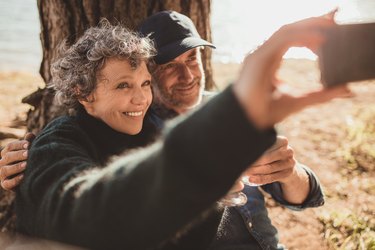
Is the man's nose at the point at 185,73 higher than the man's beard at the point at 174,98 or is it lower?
higher

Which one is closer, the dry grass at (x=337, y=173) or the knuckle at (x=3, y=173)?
the knuckle at (x=3, y=173)

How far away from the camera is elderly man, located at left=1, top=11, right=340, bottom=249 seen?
1.83 meters

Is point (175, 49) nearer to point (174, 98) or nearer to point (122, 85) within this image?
point (174, 98)

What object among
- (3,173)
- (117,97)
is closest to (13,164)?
(3,173)

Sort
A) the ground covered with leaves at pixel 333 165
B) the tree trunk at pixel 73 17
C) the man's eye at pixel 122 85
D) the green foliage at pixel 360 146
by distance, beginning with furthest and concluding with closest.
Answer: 1. the green foliage at pixel 360 146
2. the ground covered with leaves at pixel 333 165
3. the tree trunk at pixel 73 17
4. the man's eye at pixel 122 85

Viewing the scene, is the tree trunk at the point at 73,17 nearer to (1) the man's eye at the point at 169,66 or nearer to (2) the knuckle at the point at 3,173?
(1) the man's eye at the point at 169,66

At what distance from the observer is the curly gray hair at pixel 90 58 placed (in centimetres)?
190

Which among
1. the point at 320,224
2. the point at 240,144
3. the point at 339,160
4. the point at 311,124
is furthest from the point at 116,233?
the point at 311,124

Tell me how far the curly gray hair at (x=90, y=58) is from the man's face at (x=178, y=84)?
698 mm

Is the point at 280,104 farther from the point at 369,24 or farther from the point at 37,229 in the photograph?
the point at 37,229

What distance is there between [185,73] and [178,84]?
9 cm

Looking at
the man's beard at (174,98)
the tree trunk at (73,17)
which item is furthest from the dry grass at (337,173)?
the tree trunk at (73,17)

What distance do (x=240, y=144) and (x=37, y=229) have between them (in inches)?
34.7

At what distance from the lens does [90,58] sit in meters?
1.89
